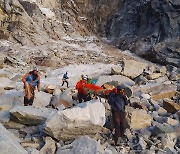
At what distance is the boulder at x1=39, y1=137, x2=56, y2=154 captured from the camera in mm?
5378

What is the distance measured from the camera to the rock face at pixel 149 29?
23.9 metres

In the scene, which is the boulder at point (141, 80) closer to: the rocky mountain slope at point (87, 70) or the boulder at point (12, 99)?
the rocky mountain slope at point (87, 70)

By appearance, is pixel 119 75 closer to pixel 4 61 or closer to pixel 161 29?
pixel 4 61

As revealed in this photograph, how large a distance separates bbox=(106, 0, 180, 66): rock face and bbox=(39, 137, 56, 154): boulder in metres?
18.0

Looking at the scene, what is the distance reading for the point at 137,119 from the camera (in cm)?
711

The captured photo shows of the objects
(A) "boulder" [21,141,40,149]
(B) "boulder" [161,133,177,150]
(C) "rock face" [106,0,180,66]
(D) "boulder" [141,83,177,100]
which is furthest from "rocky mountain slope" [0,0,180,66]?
(B) "boulder" [161,133,177,150]

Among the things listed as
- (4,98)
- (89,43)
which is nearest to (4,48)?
(89,43)

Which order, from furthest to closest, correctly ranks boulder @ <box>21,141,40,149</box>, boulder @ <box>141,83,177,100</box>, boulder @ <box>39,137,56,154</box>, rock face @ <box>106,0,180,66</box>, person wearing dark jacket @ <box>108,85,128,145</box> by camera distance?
rock face @ <box>106,0,180,66</box> < boulder @ <box>141,83,177,100</box> < person wearing dark jacket @ <box>108,85,128,145</box> < boulder @ <box>21,141,40,149</box> < boulder @ <box>39,137,56,154</box>

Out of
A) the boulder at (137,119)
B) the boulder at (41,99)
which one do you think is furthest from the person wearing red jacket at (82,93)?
the boulder at (137,119)

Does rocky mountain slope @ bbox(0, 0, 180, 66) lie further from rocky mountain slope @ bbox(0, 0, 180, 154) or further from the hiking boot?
the hiking boot

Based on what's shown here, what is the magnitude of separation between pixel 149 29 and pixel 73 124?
78.1ft

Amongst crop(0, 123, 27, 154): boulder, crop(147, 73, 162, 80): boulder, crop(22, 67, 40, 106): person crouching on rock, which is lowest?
crop(147, 73, 162, 80): boulder

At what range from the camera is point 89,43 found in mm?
29562

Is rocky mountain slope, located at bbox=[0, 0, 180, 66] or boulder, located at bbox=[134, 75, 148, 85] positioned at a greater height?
rocky mountain slope, located at bbox=[0, 0, 180, 66]
